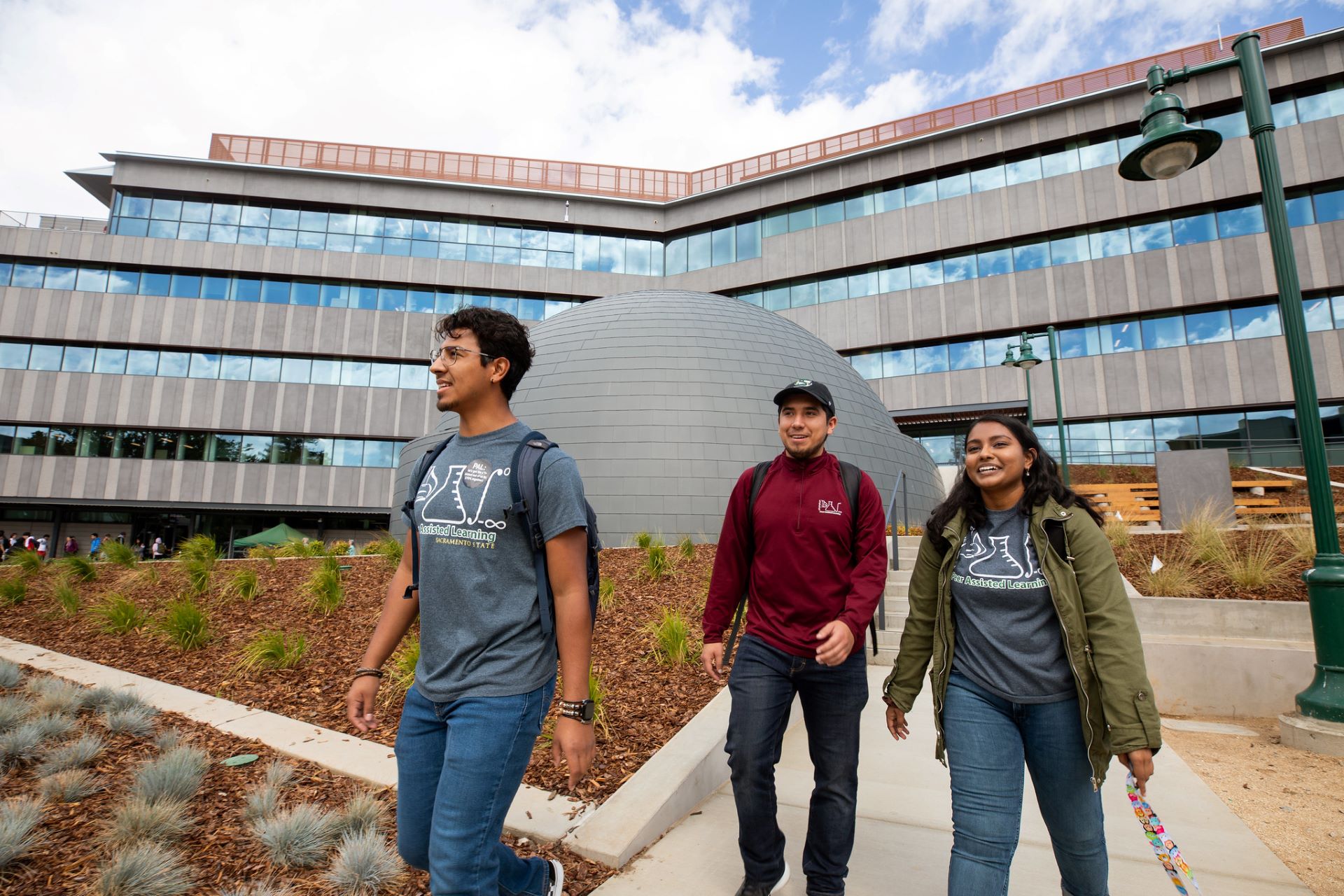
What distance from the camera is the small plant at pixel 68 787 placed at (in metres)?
3.72

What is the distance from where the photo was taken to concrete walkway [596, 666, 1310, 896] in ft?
10.5

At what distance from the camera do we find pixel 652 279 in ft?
124

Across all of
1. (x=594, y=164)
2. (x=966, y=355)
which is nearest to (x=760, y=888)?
(x=966, y=355)

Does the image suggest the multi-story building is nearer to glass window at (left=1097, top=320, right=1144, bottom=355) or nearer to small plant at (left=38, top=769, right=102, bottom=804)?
glass window at (left=1097, top=320, right=1144, bottom=355)

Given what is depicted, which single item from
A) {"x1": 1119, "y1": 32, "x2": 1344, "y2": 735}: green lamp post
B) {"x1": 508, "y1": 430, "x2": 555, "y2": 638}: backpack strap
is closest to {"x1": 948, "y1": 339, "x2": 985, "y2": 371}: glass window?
{"x1": 1119, "y1": 32, "x2": 1344, "y2": 735}: green lamp post

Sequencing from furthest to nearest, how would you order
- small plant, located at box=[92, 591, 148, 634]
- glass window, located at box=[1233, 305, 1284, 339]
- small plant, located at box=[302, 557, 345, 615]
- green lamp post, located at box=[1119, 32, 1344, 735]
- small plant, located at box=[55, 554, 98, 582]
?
glass window, located at box=[1233, 305, 1284, 339] → small plant, located at box=[55, 554, 98, 582] → small plant, located at box=[302, 557, 345, 615] → small plant, located at box=[92, 591, 148, 634] → green lamp post, located at box=[1119, 32, 1344, 735]

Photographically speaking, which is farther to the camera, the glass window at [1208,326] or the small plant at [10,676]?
the glass window at [1208,326]

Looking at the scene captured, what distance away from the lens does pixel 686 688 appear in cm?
572

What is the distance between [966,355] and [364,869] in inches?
1249

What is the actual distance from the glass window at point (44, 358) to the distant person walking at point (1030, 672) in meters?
42.8

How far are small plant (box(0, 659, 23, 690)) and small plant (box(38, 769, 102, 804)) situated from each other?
9.24ft

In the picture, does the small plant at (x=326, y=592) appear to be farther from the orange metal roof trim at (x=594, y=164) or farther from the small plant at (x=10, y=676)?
the orange metal roof trim at (x=594, y=164)

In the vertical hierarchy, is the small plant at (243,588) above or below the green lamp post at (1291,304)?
below

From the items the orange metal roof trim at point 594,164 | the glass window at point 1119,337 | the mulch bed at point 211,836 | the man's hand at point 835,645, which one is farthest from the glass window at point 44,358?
the glass window at point 1119,337
